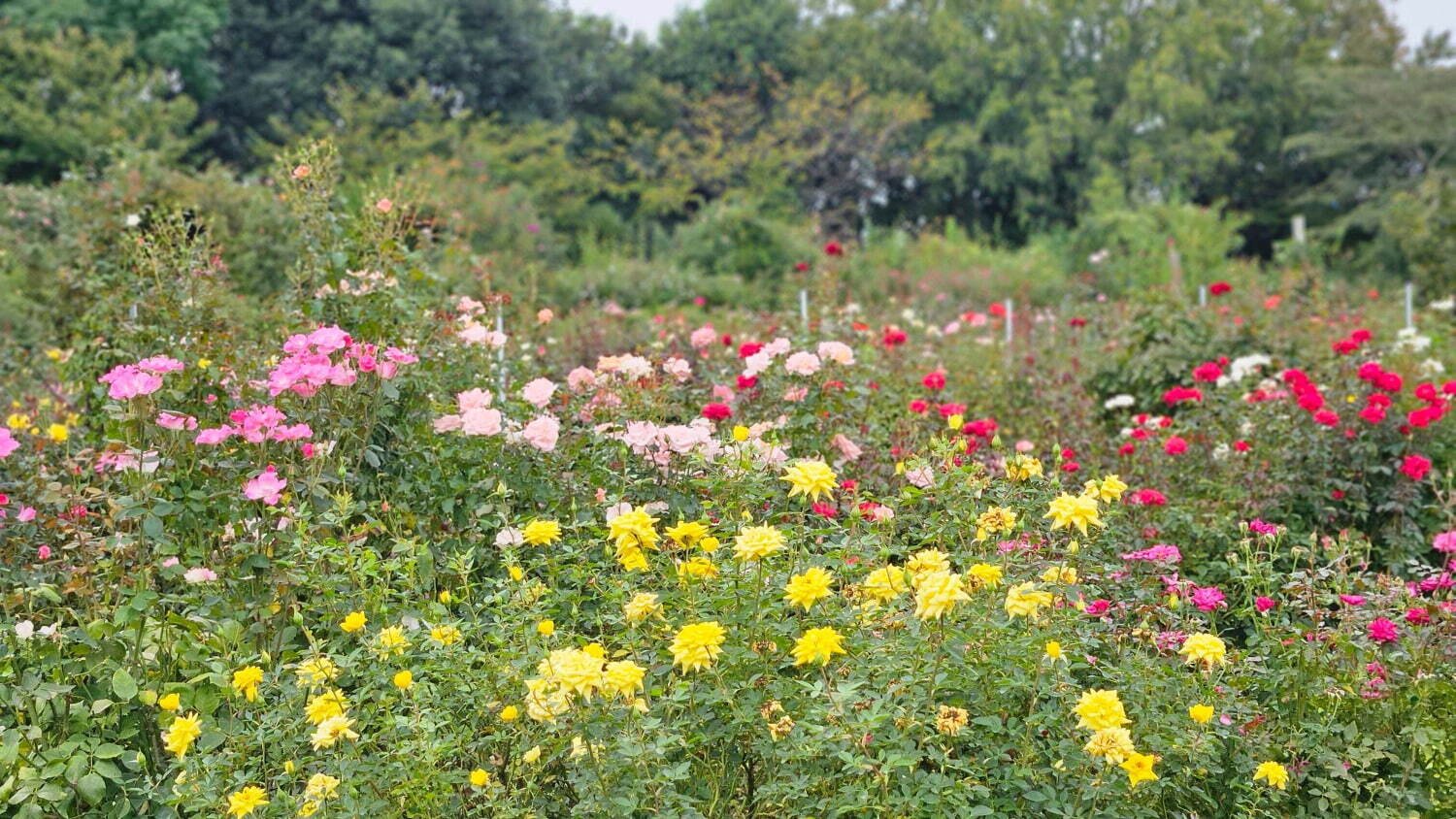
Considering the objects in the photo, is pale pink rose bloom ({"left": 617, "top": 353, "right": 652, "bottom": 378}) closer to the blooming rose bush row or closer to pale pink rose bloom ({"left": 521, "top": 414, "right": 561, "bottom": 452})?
the blooming rose bush row

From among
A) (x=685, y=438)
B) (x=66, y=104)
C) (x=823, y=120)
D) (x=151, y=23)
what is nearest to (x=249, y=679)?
(x=685, y=438)

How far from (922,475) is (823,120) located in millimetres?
20221

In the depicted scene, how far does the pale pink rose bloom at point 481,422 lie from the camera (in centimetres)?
322

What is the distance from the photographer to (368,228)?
3.97 m

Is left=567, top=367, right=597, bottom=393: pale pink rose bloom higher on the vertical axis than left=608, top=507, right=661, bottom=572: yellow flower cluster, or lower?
higher

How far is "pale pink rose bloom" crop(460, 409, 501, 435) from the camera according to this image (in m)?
3.22

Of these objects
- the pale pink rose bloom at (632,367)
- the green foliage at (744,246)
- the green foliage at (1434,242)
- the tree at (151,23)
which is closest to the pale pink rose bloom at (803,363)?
the pale pink rose bloom at (632,367)

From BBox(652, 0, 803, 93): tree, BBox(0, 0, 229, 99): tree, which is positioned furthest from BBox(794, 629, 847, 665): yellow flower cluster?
BBox(652, 0, 803, 93): tree

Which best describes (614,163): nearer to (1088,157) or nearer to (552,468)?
(1088,157)

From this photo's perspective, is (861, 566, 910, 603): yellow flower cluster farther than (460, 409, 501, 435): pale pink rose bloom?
No

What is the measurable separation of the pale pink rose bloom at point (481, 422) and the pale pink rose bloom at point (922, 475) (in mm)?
1087

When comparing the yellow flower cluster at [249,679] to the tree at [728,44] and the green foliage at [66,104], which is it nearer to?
the green foliage at [66,104]

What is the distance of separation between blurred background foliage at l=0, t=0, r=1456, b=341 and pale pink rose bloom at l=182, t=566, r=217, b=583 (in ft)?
35.4

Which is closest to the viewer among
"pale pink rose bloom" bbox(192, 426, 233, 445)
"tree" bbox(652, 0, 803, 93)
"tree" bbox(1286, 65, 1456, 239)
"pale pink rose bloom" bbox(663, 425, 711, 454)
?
"pale pink rose bloom" bbox(192, 426, 233, 445)
